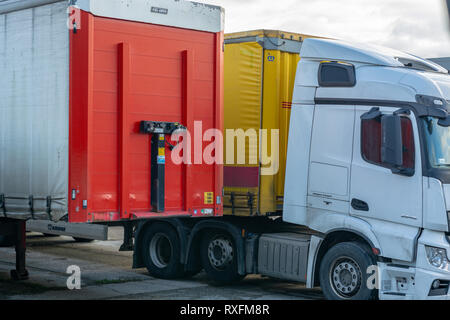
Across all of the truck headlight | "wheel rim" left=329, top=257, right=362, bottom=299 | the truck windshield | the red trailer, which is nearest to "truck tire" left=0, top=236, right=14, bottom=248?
the red trailer

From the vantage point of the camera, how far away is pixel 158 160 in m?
9.62

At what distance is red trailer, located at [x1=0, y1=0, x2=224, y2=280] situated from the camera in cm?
898

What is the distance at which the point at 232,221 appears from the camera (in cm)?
1124

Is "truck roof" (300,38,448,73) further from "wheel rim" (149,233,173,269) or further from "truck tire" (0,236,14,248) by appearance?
"truck tire" (0,236,14,248)

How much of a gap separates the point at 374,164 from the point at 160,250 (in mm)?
4669

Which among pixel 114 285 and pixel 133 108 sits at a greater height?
pixel 133 108

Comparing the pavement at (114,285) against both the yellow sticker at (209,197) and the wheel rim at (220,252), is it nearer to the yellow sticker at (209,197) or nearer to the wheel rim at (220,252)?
the wheel rim at (220,252)

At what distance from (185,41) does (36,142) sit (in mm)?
2521

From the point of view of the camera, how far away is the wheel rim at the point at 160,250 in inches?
476

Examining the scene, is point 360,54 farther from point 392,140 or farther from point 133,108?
point 133,108

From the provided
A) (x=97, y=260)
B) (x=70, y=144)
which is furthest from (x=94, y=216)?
(x=97, y=260)

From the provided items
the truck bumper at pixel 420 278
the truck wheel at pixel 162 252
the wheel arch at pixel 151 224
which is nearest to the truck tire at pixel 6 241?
the wheel arch at pixel 151 224

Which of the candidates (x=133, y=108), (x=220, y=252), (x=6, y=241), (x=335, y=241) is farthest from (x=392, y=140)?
(x=6, y=241)
